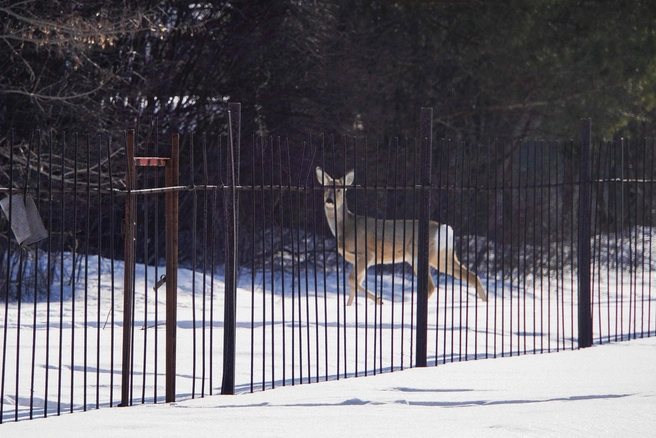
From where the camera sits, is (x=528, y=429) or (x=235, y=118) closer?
(x=528, y=429)

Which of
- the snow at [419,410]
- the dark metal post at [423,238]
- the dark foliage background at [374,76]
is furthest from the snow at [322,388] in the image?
the dark foliage background at [374,76]

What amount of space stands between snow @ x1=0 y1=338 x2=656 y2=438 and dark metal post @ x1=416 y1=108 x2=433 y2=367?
10.1 inches

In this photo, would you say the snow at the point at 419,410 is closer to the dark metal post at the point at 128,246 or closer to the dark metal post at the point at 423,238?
the dark metal post at the point at 423,238

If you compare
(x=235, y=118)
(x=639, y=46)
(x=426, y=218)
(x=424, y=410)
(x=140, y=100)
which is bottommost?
(x=424, y=410)

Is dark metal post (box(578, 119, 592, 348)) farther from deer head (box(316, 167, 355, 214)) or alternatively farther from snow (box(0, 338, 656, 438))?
deer head (box(316, 167, 355, 214))

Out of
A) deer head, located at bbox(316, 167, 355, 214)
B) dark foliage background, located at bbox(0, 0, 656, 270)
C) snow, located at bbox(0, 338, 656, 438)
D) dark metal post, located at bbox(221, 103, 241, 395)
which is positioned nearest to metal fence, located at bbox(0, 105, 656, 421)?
dark metal post, located at bbox(221, 103, 241, 395)

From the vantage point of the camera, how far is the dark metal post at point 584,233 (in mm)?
10680

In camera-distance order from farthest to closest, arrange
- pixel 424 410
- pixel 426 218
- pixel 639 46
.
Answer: pixel 639 46 < pixel 426 218 < pixel 424 410

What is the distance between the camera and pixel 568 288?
19.6 metres

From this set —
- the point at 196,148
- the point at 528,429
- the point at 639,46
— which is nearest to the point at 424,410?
the point at 528,429

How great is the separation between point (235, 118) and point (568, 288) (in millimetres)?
12733

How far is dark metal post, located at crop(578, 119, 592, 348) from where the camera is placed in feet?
35.0

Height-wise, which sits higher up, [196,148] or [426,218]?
[196,148]

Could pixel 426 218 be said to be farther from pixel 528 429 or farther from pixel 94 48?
pixel 94 48
